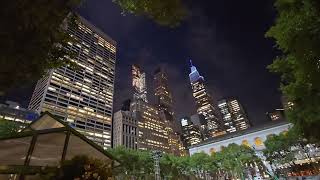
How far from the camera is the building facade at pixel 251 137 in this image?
5453 centimetres

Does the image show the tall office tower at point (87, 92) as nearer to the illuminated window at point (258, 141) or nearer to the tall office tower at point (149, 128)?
the tall office tower at point (149, 128)

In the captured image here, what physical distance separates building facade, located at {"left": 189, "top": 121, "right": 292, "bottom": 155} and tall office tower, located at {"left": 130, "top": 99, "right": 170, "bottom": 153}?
79.2 m

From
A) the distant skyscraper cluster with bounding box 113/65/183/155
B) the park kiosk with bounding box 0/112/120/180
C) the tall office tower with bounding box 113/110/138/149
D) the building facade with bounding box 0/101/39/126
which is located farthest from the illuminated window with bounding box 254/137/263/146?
the tall office tower with bounding box 113/110/138/149

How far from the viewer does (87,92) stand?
411ft

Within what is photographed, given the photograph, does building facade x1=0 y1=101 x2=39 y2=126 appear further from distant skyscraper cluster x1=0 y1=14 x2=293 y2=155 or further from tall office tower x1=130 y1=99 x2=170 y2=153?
tall office tower x1=130 y1=99 x2=170 y2=153

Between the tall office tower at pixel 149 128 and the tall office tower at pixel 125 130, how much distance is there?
15.5 ft

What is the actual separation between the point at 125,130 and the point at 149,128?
79.3 ft

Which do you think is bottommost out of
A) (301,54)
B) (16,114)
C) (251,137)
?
(301,54)

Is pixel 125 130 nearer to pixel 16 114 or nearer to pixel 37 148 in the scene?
pixel 16 114

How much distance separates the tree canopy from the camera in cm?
778

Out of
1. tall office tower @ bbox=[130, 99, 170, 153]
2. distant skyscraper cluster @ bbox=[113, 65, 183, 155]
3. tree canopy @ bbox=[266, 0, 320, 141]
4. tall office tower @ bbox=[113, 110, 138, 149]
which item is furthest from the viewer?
tall office tower @ bbox=[130, 99, 170, 153]

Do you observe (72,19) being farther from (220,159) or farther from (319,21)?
(220,159)

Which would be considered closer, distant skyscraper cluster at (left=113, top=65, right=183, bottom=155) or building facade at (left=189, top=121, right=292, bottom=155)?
building facade at (left=189, top=121, right=292, bottom=155)

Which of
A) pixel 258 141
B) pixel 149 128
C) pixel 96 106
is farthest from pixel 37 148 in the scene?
pixel 149 128
